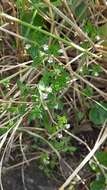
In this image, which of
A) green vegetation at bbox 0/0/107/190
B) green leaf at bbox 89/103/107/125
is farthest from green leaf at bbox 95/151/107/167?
green leaf at bbox 89/103/107/125

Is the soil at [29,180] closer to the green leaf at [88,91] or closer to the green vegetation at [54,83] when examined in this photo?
the green vegetation at [54,83]

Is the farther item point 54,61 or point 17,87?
point 17,87

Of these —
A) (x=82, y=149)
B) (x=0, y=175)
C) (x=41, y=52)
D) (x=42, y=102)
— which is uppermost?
(x=41, y=52)

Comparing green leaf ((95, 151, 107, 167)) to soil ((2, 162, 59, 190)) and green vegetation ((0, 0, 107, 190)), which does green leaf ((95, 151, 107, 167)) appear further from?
soil ((2, 162, 59, 190))

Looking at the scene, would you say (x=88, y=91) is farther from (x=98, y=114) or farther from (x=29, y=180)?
(x=29, y=180)

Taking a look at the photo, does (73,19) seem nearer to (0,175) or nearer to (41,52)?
(41,52)

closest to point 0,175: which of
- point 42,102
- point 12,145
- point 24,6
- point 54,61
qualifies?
point 12,145

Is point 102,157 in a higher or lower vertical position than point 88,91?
lower

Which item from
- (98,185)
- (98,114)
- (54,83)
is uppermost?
(54,83)

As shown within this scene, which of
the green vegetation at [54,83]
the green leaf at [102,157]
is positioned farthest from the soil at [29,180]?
the green leaf at [102,157]

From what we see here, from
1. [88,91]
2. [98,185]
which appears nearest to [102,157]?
[98,185]

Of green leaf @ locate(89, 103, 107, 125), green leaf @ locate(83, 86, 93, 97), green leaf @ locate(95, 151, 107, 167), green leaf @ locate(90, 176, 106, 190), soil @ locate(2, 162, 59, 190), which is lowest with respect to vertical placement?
green leaf @ locate(90, 176, 106, 190)
